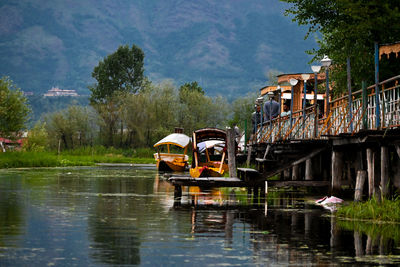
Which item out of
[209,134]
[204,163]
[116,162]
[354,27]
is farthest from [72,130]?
[354,27]

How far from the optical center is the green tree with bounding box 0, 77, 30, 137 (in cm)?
6825

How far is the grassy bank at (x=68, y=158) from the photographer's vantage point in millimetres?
52750

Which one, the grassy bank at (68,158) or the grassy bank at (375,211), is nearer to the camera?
the grassy bank at (375,211)

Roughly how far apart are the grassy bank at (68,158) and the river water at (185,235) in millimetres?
32979

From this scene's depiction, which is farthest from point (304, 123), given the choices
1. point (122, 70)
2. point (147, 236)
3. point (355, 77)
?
point (122, 70)

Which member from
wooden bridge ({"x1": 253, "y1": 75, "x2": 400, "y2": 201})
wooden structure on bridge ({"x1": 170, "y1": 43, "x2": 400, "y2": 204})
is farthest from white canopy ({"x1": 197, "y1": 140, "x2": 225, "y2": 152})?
wooden bridge ({"x1": 253, "y1": 75, "x2": 400, "y2": 201})

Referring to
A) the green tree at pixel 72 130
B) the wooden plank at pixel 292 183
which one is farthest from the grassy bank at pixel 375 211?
the green tree at pixel 72 130

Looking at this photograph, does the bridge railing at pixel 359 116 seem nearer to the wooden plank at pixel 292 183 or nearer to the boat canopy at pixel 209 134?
the wooden plank at pixel 292 183

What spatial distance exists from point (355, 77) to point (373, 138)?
1191cm

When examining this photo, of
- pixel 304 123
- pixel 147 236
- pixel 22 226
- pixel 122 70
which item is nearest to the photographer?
pixel 147 236

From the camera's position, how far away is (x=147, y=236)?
12.6m

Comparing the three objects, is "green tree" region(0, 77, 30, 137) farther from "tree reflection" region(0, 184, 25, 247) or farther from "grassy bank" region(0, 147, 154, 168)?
"tree reflection" region(0, 184, 25, 247)

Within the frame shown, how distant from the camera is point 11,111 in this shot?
68750 millimetres

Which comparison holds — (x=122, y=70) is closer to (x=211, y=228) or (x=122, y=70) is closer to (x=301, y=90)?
(x=301, y=90)
